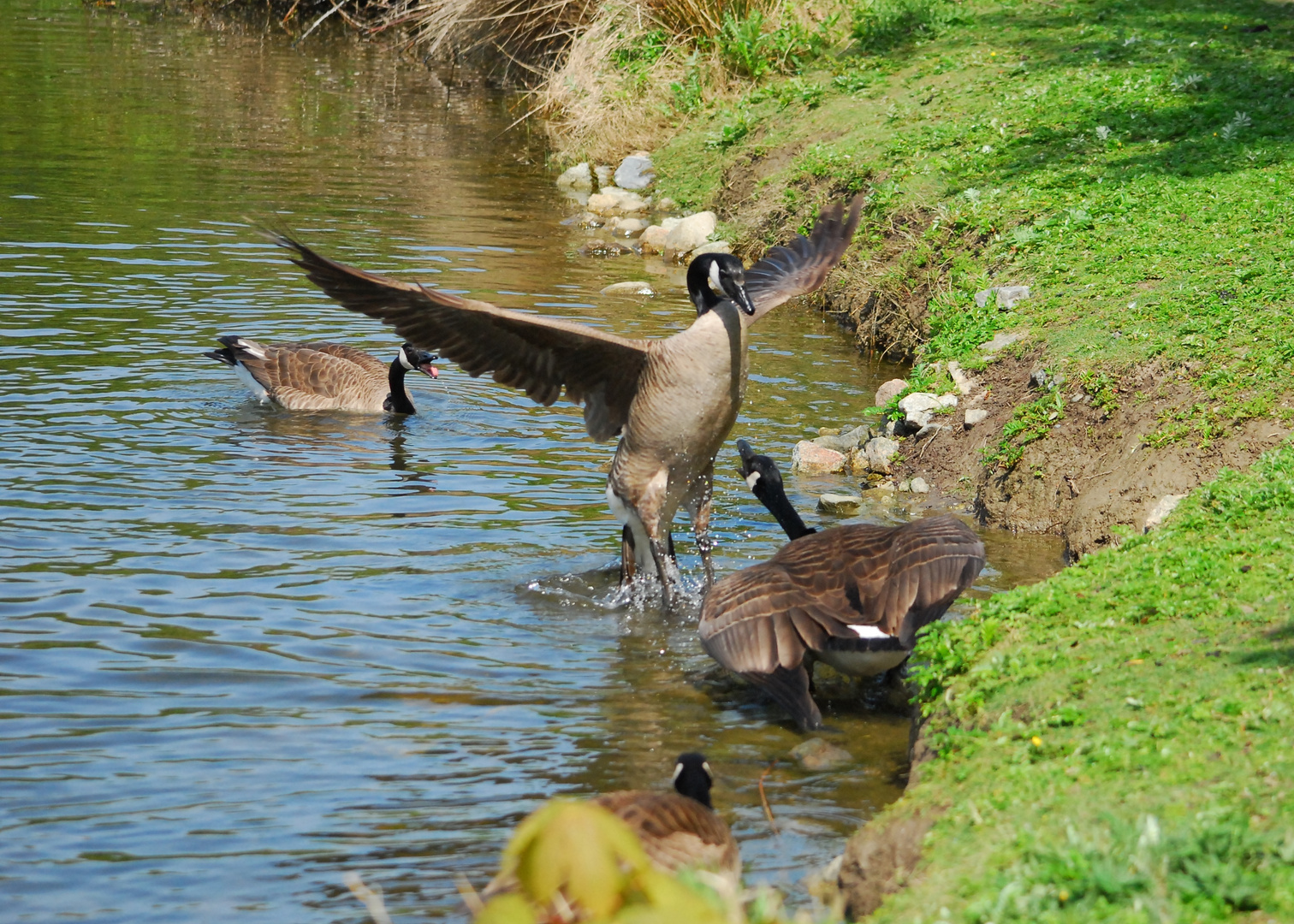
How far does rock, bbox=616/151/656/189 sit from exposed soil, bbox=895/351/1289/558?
9.73m

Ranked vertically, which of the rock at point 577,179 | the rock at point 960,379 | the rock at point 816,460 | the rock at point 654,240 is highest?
the rock at point 577,179

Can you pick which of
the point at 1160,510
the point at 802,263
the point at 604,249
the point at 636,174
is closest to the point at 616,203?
the point at 636,174

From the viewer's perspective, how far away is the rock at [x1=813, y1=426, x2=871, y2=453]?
394 inches

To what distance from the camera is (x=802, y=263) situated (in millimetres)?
8930

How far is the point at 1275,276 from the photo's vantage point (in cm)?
889

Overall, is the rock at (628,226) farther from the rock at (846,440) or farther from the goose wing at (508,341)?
the goose wing at (508,341)

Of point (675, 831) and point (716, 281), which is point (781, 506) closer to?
point (716, 281)

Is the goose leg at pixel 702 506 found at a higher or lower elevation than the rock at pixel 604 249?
lower

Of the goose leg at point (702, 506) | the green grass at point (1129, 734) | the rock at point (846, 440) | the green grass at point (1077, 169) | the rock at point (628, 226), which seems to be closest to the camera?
the green grass at point (1129, 734)

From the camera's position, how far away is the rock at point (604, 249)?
15.9 m

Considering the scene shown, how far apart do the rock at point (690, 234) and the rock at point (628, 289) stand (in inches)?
66.6

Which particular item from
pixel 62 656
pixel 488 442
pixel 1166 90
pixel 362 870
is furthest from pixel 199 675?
pixel 1166 90

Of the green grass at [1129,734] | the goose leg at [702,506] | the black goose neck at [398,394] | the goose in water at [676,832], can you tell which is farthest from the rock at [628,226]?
the goose in water at [676,832]

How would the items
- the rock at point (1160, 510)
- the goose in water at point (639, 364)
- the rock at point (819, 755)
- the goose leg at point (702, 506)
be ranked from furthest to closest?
the goose leg at point (702, 506)
the goose in water at point (639, 364)
the rock at point (1160, 510)
the rock at point (819, 755)
